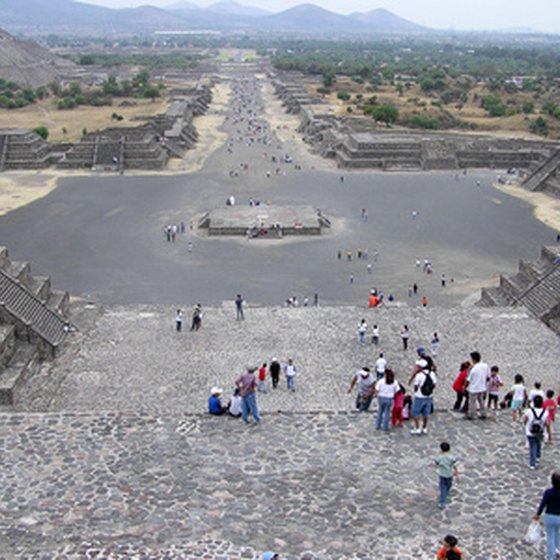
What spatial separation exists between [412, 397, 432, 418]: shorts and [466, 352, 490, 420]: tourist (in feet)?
2.62

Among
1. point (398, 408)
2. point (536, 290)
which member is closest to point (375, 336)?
point (536, 290)

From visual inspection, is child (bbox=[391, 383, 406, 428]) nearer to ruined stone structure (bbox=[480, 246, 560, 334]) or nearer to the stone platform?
ruined stone structure (bbox=[480, 246, 560, 334])

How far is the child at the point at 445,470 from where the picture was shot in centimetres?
886

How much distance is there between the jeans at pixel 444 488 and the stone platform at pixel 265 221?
26432mm

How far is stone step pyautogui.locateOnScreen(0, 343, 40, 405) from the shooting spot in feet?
50.4

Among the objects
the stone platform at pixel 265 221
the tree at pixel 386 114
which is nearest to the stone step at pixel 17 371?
the stone platform at pixel 265 221

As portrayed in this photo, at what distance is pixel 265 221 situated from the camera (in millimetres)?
36438

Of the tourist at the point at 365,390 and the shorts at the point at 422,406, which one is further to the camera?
the tourist at the point at 365,390

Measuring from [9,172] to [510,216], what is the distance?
35052 millimetres

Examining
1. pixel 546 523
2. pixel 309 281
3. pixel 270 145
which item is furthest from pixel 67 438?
pixel 270 145

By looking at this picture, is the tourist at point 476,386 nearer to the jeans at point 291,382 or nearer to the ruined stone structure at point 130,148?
the jeans at point 291,382

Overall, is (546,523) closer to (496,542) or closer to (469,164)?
(496,542)

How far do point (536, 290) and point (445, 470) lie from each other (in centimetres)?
1461

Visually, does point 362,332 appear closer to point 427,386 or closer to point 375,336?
point 375,336
